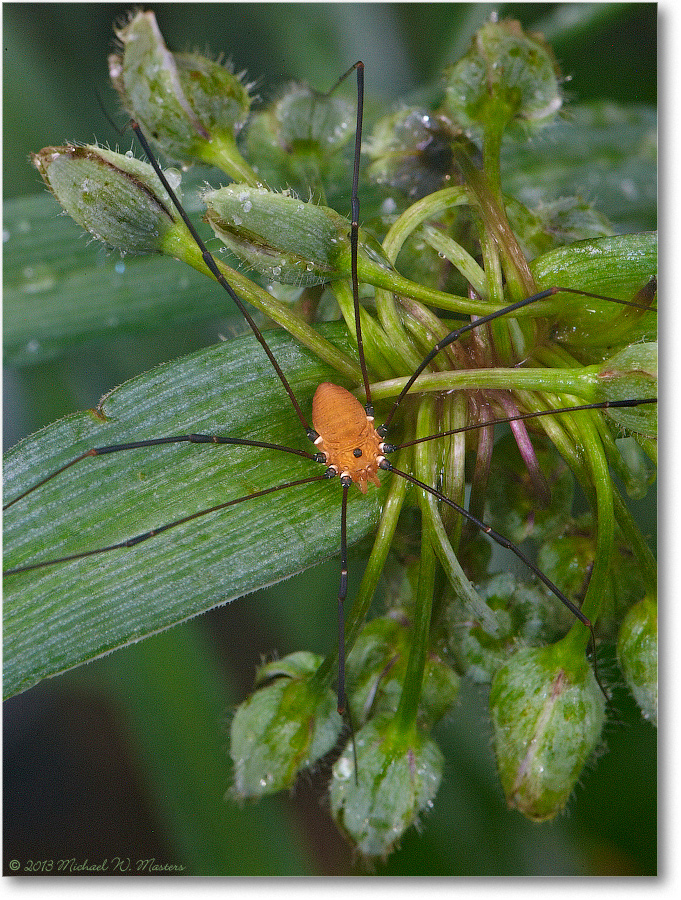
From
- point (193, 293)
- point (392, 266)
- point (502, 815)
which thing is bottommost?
point (502, 815)

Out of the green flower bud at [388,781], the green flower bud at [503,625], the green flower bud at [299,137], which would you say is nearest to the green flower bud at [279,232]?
the green flower bud at [299,137]

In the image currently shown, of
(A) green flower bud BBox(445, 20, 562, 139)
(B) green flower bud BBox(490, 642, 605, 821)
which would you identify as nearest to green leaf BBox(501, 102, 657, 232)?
(A) green flower bud BBox(445, 20, 562, 139)

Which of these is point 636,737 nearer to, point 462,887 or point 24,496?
point 462,887

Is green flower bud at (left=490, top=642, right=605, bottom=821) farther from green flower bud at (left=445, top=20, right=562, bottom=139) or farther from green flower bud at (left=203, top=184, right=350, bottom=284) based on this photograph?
green flower bud at (left=445, top=20, right=562, bottom=139)

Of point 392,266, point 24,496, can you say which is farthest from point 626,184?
point 24,496

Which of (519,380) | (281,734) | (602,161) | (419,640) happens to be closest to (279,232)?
(519,380)

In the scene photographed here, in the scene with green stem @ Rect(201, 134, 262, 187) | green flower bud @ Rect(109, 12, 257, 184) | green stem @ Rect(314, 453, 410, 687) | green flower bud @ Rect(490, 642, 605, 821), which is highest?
green flower bud @ Rect(109, 12, 257, 184)

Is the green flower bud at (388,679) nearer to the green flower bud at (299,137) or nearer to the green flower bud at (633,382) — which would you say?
the green flower bud at (633,382)
